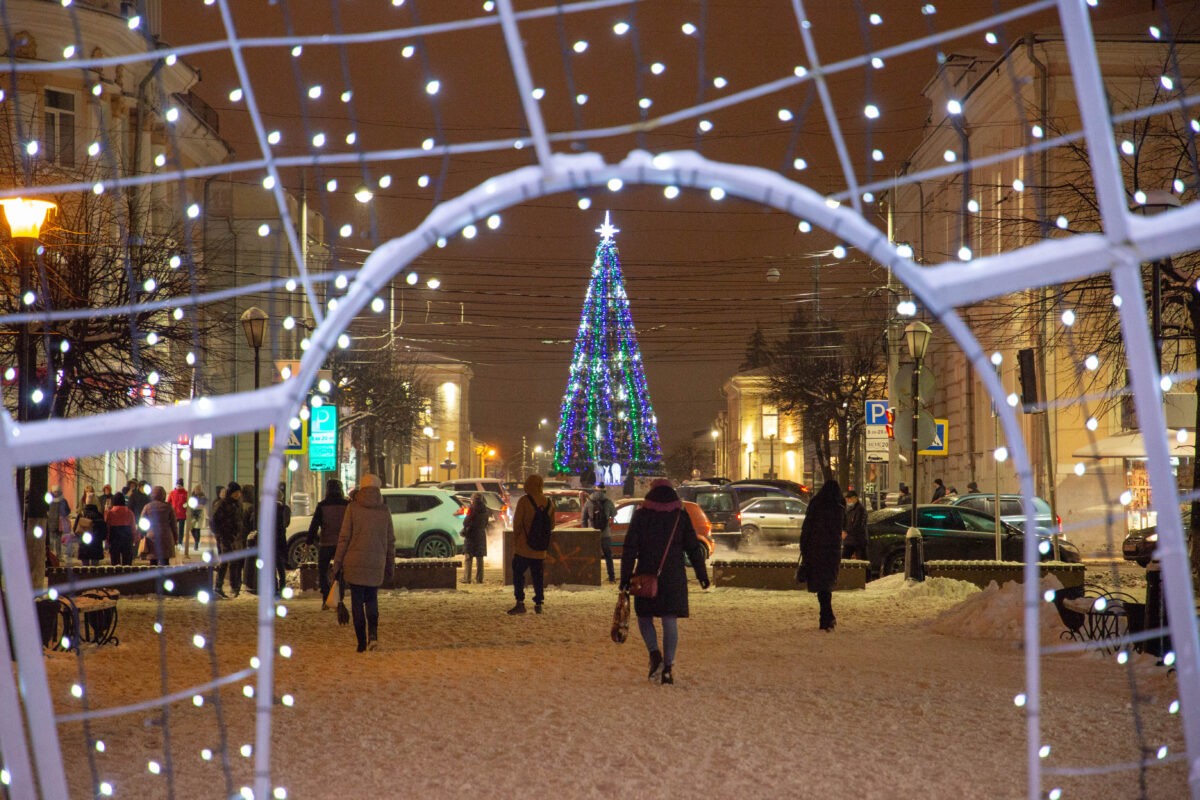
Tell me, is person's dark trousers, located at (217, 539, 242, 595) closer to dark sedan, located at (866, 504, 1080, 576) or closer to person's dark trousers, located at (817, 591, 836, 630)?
person's dark trousers, located at (817, 591, 836, 630)

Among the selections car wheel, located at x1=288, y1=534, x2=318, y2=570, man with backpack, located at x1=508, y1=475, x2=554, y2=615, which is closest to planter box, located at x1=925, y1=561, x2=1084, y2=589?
man with backpack, located at x1=508, y1=475, x2=554, y2=615

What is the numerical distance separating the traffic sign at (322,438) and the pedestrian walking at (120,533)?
3281mm

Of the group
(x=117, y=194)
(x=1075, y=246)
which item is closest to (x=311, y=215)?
(x=117, y=194)

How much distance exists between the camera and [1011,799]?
682 centimetres

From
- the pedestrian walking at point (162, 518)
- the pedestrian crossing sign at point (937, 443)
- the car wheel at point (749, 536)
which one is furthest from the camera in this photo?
the car wheel at point (749, 536)

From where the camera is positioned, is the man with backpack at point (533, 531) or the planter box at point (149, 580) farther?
the planter box at point (149, 580)

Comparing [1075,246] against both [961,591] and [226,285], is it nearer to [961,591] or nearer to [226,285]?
[961,591]

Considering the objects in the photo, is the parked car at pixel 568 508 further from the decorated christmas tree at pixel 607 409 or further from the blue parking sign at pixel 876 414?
the decorated christmas tree at pixel 607 409

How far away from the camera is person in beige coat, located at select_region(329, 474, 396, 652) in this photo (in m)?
12.7

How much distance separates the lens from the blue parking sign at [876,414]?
24.2 meters

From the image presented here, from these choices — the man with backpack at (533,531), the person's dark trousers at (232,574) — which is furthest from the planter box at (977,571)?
the person's dark trousers at (232,574)

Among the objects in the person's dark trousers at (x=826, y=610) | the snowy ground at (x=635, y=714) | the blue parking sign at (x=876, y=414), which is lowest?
the snowy ground at (x=635, y=714)

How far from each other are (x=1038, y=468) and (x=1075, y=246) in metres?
32.4

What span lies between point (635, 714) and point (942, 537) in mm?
15596
